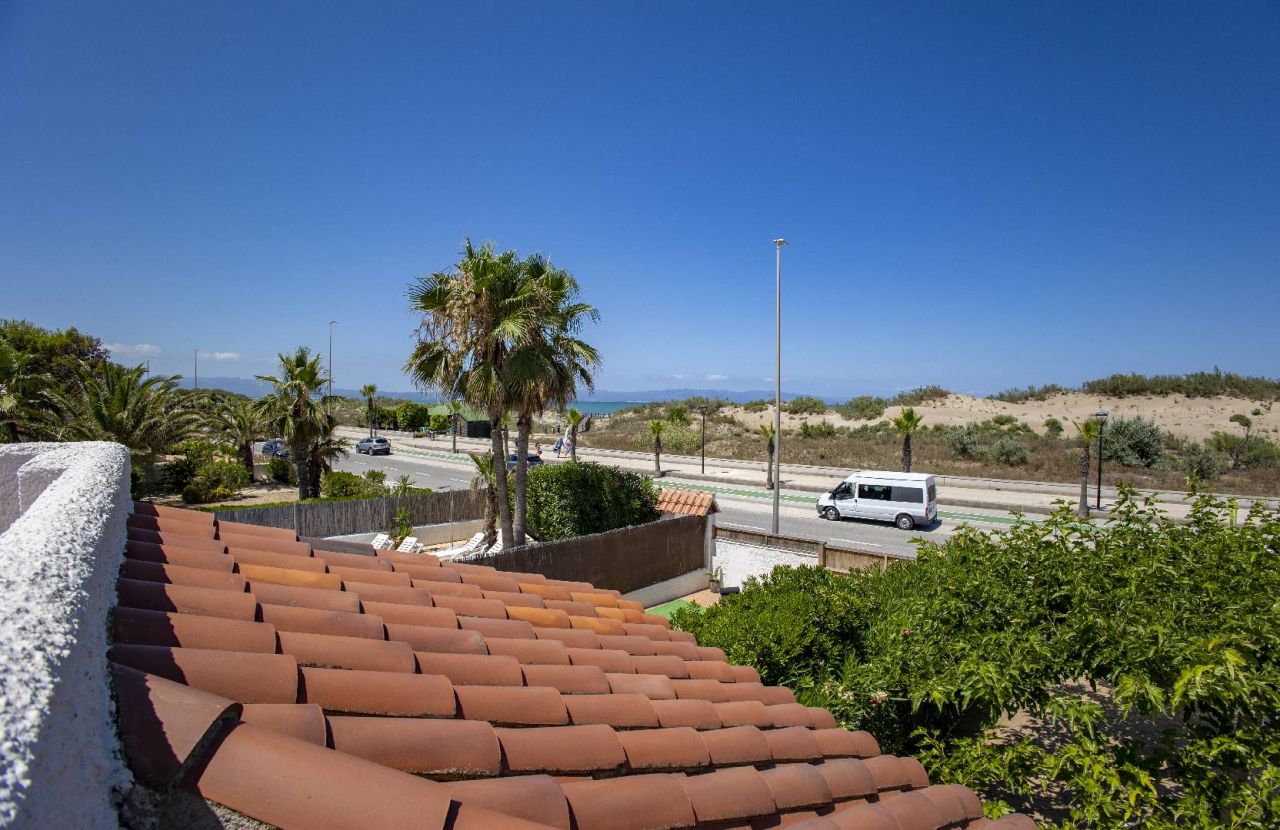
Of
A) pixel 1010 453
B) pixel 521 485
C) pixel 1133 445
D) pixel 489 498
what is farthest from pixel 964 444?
pixel 521 485

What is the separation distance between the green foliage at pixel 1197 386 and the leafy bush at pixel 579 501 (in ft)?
226

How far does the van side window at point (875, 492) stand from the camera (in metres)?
25.2

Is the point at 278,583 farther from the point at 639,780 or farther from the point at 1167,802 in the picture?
the point at 1167,802

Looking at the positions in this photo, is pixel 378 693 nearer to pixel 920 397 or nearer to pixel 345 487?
pixel 345 487

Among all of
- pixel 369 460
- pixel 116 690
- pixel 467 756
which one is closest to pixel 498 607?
pixel 467 756

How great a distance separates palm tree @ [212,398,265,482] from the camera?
29.5 metres

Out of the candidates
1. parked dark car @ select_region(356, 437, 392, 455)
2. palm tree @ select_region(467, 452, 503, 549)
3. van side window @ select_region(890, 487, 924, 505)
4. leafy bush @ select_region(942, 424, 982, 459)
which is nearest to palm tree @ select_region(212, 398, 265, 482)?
palm tree @ select_region(467, 452, 503, 549)

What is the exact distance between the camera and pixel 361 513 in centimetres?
1895

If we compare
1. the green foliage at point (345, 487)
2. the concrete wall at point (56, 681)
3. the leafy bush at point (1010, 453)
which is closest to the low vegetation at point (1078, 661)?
the concrete wall at point (56, 681)

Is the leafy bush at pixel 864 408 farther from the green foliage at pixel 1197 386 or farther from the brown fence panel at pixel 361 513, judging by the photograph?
the brown fence panel at pixel 361 513

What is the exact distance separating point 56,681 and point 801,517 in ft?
89.6

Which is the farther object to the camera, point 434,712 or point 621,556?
point 621,556

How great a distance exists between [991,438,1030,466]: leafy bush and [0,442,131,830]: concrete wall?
46.8 metres

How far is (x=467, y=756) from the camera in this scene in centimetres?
218
